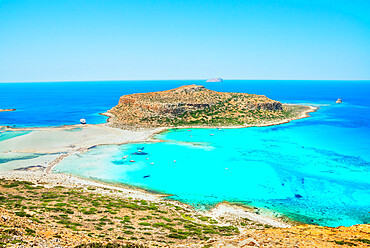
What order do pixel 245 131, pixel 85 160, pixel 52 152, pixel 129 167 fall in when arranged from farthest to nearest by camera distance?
pixel 245 131, pixel 52 152, pixel 85 160, pixel 129 167

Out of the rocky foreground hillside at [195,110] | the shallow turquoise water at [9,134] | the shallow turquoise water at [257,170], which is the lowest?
the shallow turquoise water at [257,170]

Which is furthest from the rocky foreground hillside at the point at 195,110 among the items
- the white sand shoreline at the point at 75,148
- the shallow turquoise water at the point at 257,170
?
the shallow turquoise water at the point at 257,170

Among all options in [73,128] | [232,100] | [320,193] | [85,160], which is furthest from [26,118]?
[320,193]

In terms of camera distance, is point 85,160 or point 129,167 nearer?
point 129,167

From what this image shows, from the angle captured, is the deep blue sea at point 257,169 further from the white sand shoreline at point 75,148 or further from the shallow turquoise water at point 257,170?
the white sand shoreline at point 75,148

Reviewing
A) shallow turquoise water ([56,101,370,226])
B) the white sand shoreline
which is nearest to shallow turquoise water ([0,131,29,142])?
the white sand shoreline

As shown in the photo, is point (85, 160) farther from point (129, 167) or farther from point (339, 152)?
point (339, 152)

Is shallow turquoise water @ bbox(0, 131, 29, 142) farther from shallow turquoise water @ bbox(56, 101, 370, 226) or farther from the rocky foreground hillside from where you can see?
shallow turquoise water @ bbox(56, 101, 370, 226)

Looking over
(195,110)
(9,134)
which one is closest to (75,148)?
(9,134)
